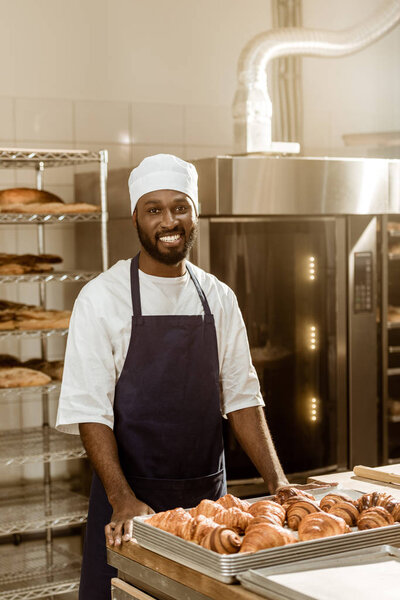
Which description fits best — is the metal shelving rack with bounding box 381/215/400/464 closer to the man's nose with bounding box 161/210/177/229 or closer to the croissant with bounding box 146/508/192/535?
the man's nose with bounding box 161/210/177/229

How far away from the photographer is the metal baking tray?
4.39ft

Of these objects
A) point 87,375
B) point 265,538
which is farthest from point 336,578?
point 87,375

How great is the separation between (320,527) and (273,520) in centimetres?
8

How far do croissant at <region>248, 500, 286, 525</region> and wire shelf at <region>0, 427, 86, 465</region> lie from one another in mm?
1914

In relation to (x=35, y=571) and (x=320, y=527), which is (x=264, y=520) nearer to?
(x=320, y=527)

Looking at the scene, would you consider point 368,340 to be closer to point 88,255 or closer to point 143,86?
point 88,255

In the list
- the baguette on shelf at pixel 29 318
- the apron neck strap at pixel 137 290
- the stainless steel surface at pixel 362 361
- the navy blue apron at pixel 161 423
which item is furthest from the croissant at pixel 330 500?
the stainless steel surface at pixel 362 361

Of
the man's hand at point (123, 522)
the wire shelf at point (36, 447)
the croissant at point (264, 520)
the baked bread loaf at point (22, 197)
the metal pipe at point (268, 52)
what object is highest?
the metal pipe at point (268, 52)

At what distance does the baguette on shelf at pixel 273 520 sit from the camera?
149cm

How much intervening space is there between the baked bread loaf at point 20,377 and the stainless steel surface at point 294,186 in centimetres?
91

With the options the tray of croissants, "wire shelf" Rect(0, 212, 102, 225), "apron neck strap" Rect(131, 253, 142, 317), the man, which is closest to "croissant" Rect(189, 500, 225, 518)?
the tray of croissants

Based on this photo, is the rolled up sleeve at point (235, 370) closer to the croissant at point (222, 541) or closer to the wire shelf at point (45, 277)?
the croissant at point (222, 541)

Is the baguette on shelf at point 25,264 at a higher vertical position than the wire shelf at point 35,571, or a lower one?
higher

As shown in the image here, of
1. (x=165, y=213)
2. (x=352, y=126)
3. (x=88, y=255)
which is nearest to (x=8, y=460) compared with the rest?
(x=88, y=255)
